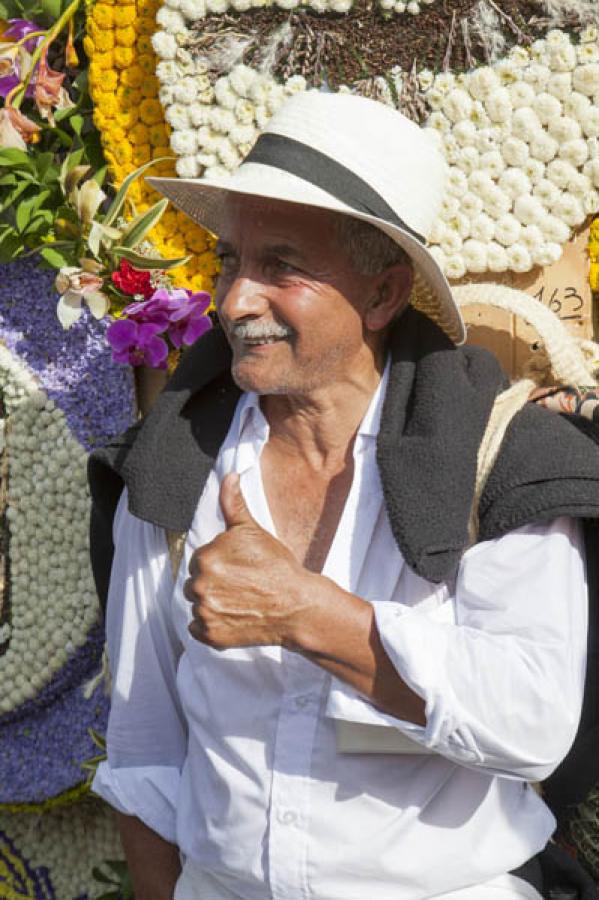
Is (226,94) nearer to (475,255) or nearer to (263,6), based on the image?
(263,6)

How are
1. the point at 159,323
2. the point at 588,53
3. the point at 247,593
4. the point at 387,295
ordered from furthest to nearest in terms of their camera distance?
1. the point at 159,323
2. the point at 588,53
3. the point at 387,295
4. the point at 247,593

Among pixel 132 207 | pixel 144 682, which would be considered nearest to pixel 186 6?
pixel 132 207

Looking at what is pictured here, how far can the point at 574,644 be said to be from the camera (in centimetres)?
155

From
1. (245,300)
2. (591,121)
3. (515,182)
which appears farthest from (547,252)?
(245,300)

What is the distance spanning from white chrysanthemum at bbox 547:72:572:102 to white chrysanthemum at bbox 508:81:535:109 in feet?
0.11

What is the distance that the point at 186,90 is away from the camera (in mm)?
2291

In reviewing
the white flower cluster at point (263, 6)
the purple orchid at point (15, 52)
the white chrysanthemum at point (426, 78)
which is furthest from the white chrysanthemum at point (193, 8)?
the white chrysanthemum at point (426, 78)

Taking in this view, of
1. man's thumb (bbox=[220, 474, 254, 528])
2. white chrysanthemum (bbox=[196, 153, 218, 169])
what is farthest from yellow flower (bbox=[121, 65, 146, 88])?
man's thumb (bbox=[220, 474, 254, 528])

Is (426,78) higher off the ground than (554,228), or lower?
higher

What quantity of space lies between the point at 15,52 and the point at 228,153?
1.66ft

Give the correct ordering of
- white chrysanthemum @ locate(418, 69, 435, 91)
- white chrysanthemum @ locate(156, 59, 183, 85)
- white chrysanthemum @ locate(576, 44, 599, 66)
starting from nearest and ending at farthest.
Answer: white chrysanthemum @ locate(576, 44, 599, 66)
white chrysanthemum @ locate(418, 69, 435, 91)
white chrysanthemum @ locate(156, 59, 183, 85)

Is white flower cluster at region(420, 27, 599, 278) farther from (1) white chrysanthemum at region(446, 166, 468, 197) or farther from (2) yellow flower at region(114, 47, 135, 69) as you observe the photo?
(2) yellow flower at region(114, 47, 135, 69)

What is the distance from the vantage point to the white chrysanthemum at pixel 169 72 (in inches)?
90.3

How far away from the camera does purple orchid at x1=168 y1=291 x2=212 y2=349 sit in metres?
2.28
